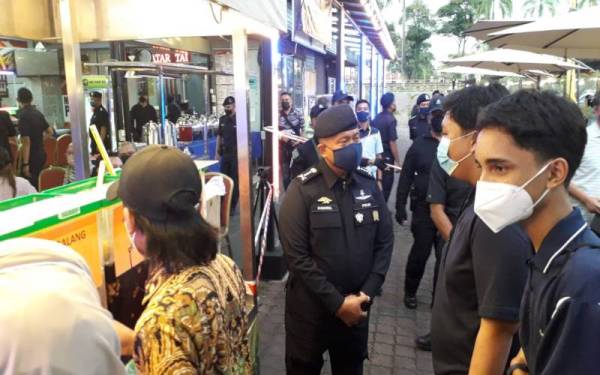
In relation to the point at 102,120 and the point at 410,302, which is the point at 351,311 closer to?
the point at 410,302

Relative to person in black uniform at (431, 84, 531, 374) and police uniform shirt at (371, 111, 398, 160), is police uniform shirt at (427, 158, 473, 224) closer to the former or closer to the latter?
person in black uniform at (431, 84, 531, 374)

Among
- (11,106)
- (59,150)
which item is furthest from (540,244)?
(11,106)

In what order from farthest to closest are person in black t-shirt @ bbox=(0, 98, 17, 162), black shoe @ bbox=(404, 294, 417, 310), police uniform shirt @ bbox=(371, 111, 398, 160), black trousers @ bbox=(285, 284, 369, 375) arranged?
police uniform shirt @ bbox=(371, 111, 398, 160)
person in black t-shirt @ bbox=(0, 98, 17, 162)
black shoe @ bbox=(404, 294, 417, 310)
black trousers @ bbox=(285, 284, 369, 375)

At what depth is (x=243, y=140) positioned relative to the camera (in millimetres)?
3555

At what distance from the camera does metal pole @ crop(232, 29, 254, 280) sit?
10.7ft

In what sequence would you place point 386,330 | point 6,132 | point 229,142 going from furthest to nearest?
point 229,142
point 6,132
point 386,330

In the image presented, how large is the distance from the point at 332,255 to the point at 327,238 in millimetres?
99

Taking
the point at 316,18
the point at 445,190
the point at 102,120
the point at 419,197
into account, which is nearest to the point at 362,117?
the point at 316,18

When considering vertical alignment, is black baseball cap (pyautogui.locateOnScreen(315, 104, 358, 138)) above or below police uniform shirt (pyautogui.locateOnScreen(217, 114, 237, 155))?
above

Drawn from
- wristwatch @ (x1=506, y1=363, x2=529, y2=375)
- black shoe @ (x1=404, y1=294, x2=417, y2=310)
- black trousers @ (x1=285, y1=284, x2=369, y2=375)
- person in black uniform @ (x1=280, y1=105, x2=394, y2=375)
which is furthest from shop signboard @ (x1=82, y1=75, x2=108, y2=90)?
wristwatch @ (x1=506, y1=363, x2=529, y2=375)

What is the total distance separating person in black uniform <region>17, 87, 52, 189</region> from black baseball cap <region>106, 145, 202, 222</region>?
6.28 metres

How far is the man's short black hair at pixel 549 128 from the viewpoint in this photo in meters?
1.43

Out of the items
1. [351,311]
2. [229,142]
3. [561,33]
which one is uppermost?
[561,33]

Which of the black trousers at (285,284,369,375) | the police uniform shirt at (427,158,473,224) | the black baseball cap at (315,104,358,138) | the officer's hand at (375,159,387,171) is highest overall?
the black baseball cap at (315,104,358,138)
